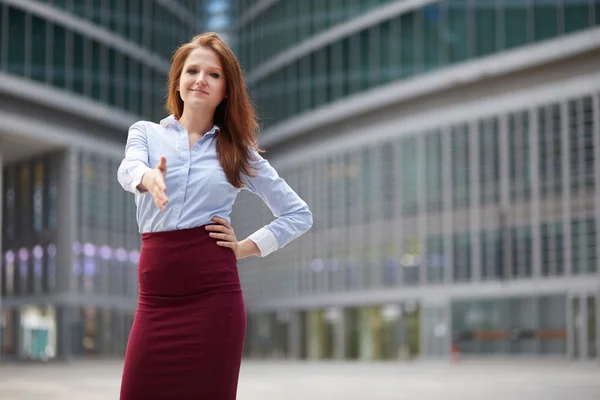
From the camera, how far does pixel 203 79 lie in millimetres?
3254

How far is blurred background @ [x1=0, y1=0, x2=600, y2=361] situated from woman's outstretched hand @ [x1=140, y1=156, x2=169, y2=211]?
115ft

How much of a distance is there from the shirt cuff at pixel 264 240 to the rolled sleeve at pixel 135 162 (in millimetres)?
510

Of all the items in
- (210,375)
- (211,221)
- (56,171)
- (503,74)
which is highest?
(503,74)

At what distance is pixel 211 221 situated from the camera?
318 centimetres

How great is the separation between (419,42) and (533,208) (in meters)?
10.2

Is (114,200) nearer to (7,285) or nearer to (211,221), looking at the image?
(7,285)

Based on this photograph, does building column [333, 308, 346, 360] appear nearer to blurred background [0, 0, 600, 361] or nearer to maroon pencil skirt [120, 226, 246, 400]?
blurred background [0, 0, 600, 361]

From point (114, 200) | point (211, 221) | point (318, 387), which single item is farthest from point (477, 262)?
point (211, 221)

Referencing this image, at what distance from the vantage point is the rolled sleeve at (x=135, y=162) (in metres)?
2.96

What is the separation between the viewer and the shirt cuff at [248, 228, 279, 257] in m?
3.45

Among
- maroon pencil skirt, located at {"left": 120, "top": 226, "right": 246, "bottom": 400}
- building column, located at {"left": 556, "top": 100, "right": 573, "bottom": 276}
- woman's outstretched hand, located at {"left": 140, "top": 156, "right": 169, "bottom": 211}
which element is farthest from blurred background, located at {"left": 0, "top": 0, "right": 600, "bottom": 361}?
woman's outstretched hand, located at {"left": 140, "top": 156, "right": 169, "bottom": 211}

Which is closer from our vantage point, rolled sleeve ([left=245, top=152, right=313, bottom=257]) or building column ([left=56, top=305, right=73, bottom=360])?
rolled sleeve ([left=245, top=152, right=313, bottom=257])

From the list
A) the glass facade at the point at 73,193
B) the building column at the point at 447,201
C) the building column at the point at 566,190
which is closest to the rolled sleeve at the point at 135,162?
the building column at the point at 566,190

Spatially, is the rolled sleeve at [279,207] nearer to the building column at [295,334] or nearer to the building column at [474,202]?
the building column at [474,202]
